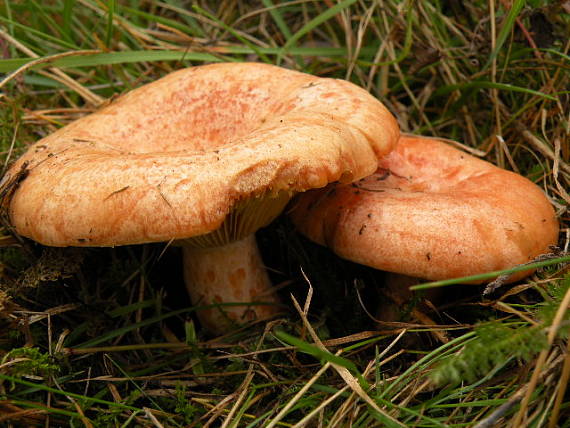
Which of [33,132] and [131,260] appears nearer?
[131,260]

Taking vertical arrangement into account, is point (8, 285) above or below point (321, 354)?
below

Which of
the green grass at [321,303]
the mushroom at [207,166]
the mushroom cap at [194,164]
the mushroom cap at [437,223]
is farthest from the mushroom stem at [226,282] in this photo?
the mushroom cap at [194,164]

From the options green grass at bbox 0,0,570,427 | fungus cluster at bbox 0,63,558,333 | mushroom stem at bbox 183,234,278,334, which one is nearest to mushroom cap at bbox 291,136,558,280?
fungus cluster at bbox 0,63,558,333

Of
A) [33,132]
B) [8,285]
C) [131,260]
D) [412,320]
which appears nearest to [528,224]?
[412,320]

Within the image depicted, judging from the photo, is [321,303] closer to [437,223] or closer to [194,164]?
[437,223]

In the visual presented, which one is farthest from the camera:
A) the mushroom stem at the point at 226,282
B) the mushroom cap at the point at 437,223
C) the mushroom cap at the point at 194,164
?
the mushroom stem at the point at 226,282

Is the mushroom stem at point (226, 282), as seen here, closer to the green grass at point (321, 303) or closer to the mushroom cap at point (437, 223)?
the green grass at point (321, 303)

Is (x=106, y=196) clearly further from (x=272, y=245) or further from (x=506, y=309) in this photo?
(x=506, y=309)

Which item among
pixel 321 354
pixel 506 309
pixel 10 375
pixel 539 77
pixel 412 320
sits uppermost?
pixel 539 77
